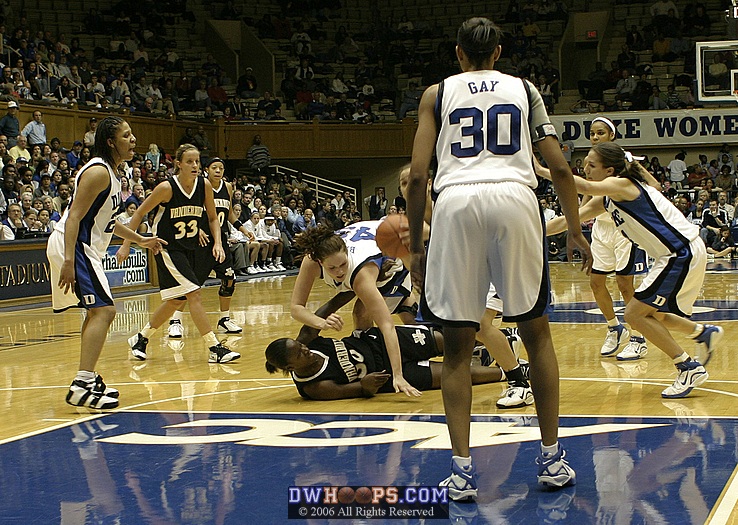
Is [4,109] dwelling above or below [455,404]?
above

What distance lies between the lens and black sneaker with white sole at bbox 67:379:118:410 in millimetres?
5875

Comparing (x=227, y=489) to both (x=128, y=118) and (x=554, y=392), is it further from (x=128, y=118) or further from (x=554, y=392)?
(x=128, y=118)

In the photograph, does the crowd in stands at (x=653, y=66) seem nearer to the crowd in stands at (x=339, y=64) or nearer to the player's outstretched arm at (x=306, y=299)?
the crowd in stands at (x=339, y=64)

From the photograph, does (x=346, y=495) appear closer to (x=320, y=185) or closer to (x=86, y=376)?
(x=86, y=376)

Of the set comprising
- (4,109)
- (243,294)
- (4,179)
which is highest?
(4,109)

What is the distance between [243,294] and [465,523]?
11.8 metres

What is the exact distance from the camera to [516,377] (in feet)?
18.5

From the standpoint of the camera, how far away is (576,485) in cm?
377

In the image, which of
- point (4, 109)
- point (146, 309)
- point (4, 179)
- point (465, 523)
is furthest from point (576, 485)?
point (4, 109)

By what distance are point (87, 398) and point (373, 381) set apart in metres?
1.74

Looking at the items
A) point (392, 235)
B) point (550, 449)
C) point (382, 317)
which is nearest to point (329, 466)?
point (550, 449)

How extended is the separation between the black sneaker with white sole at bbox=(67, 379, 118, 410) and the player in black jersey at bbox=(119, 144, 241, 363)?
7.04ft

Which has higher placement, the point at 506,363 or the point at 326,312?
the point at 326,312

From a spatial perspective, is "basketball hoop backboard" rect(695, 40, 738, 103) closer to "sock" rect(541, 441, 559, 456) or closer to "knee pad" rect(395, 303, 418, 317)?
"knee pad" rect(395, 303, 418, 317)
